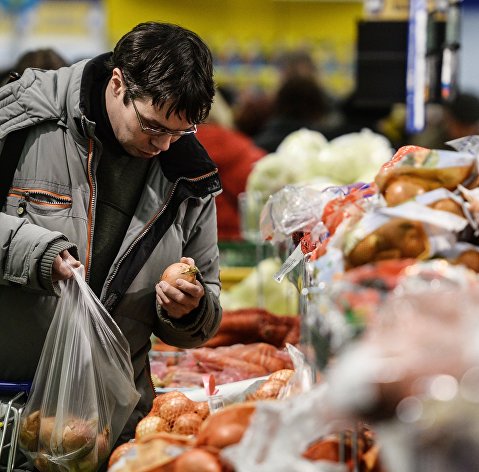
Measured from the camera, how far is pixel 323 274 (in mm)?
1576

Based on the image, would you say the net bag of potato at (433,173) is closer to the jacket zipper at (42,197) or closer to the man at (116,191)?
the man at (116,191)

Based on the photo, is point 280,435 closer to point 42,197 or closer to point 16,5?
point 42,197

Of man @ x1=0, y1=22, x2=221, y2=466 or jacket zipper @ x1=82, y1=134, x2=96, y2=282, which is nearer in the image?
man @ x1=0, y1=22, x2=221, y2=466

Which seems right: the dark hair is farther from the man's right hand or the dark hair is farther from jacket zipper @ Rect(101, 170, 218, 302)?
the man's right hand

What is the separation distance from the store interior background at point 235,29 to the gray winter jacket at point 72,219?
6479mm

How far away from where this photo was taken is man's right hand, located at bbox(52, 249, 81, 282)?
215 centimetres

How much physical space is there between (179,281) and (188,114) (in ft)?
1.30

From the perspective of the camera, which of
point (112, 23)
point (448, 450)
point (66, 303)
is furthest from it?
point (112, 23)

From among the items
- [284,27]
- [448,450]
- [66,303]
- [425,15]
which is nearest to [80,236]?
[66,303]

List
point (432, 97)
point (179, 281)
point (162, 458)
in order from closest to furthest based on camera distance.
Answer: point (162, 458) → point (179, 281) → point (432, 97)

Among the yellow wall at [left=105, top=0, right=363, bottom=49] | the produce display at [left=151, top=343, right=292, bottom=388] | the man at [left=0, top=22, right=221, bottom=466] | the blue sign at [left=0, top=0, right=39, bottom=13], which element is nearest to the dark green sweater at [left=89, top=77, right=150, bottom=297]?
the man at [left=0, top=22, right=221, bottom=466]

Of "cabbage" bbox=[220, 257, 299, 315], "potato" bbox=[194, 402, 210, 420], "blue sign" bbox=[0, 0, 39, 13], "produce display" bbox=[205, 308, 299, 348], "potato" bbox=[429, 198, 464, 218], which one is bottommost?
"cabbage" bbox=[220, 257, 299, 315]

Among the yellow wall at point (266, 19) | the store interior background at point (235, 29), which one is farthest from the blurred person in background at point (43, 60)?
the yellow wall at point (266, 19)

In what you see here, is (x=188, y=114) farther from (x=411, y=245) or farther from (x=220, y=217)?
(x=220, y=217)
